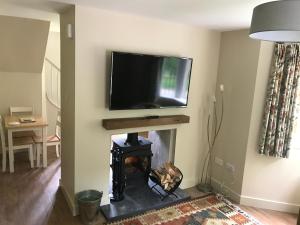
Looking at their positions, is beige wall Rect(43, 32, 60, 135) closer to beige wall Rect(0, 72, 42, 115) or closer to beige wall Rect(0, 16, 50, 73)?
beige wall Rect(0, 72, 42, 115)

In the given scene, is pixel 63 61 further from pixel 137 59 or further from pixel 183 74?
pixel 183 74

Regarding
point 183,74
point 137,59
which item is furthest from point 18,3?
point 183,74

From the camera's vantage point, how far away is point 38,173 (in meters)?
3.83

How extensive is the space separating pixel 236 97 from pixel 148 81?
4.01 ft

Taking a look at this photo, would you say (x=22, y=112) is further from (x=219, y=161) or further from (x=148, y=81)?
(x=219, y=161)

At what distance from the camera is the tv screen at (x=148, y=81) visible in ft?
8.83

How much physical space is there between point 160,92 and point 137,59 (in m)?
0.51

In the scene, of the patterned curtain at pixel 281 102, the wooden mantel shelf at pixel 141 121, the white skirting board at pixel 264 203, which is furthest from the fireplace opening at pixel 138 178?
the patterned curtain at pixel 281 102

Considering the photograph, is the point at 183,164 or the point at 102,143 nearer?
the point at 102,143

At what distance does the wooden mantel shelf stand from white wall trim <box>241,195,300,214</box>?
4.24ft

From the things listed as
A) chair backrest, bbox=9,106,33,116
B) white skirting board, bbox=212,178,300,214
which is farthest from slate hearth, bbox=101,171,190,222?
chair backrest, bbox=9,106,33,116

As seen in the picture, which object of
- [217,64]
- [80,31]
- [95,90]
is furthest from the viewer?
[217,64]

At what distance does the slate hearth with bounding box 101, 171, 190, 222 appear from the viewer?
9.25ft

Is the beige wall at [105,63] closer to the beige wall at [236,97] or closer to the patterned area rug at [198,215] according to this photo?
the beige wall at [236,97]
